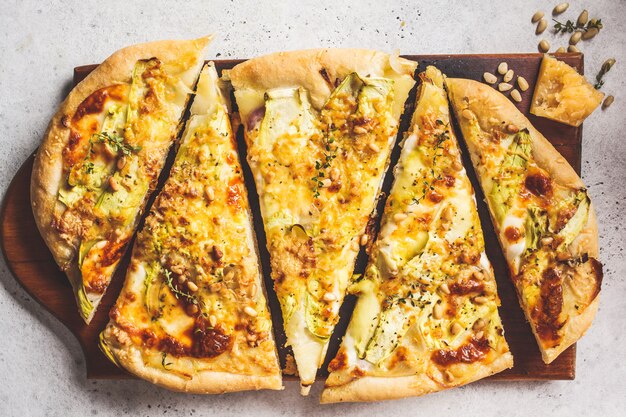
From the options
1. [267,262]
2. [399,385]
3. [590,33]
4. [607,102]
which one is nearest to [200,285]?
[267,262]

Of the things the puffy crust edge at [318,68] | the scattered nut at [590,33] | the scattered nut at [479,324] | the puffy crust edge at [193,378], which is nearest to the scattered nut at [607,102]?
the scattered nut at [590,33]

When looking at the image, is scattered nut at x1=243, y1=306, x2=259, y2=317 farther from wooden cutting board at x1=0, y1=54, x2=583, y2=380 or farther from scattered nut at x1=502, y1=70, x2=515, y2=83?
scattered nut at x1=502, y1=70, x2=515, y2=83

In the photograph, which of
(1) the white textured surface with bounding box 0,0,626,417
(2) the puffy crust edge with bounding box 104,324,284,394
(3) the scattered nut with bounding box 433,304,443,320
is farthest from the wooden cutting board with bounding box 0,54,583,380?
(3) the scattered nut with bounding box 433,304,443,320

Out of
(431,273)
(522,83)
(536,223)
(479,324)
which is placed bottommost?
(479,324)

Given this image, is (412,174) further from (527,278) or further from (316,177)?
(527,278)

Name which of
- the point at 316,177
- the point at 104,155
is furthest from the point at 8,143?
the point at 316,177

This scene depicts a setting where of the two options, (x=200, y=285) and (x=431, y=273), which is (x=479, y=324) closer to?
(x=431, y=273)

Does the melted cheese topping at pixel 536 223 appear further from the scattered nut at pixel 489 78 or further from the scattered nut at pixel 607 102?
the scattered nut at pixel 607 102
